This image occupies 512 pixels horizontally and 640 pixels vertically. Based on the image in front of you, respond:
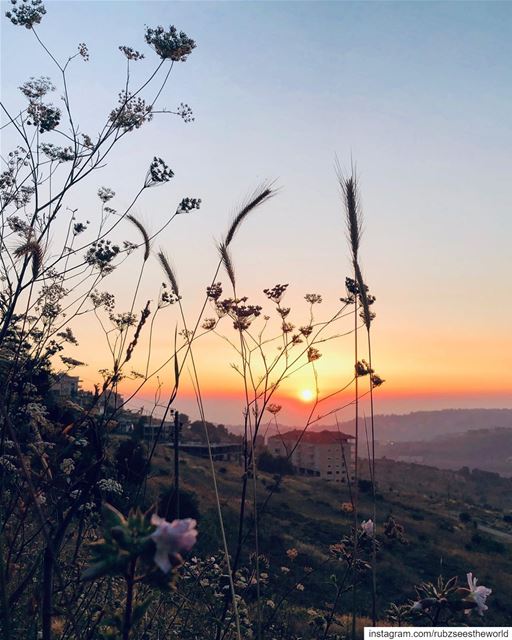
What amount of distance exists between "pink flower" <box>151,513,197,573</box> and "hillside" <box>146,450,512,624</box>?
14077mm

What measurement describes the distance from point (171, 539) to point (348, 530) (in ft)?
128

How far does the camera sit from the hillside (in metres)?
25.3

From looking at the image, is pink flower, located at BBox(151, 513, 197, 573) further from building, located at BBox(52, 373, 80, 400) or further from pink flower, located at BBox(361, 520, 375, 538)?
building, located at BBox(52, 373, 80, 400)

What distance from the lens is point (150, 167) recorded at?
4773 millimetres

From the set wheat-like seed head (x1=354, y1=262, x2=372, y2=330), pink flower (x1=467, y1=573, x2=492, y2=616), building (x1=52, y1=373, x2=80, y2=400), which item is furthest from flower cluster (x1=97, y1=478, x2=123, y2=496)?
pink flower (x1=467, y1=573, x2=492, y2=616)

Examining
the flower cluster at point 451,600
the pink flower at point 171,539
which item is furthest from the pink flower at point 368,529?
the pink flower at point 171,539

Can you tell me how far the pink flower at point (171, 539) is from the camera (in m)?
1.32

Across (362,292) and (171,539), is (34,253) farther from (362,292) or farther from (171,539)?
(171,539)

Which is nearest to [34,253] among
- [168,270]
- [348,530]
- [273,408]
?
[168,270]

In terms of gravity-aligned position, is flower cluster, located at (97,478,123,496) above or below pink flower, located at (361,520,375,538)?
above

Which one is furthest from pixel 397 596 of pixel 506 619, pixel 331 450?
pixel 331 450

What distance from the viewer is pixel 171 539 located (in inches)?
53.2

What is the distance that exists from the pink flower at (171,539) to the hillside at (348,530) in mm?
14077

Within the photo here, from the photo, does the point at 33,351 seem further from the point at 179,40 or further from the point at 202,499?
the point at 202,499
